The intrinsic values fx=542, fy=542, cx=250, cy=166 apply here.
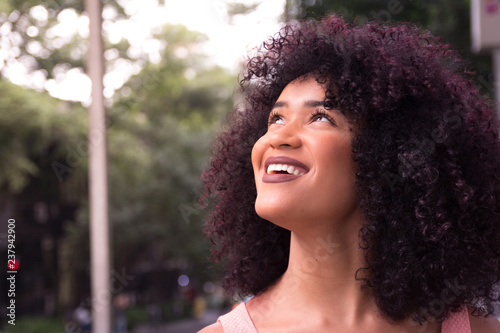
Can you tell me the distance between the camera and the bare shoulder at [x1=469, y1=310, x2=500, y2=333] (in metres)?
1.51

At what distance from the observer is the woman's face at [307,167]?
1320mm

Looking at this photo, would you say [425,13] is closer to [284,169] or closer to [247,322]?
[284,169]

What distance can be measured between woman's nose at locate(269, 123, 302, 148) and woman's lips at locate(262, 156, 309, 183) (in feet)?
0.12

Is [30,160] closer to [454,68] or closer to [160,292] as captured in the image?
[160,292]

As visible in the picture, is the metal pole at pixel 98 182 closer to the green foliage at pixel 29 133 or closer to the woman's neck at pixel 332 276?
the green foliage at pixel 29 133

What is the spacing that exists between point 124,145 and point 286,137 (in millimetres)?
5446

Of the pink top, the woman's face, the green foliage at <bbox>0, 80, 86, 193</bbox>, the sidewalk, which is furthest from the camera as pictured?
the sidewalk

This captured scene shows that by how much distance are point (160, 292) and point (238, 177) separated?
5.96m

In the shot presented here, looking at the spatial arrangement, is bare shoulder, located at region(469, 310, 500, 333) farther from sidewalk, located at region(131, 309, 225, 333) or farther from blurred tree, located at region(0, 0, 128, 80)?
sidewalk, located at region(131, 309, 225, 333)

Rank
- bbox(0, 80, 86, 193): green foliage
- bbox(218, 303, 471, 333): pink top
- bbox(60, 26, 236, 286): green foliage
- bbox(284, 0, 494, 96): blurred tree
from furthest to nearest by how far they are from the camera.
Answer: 1. bbox(60, 26, 236, 286): green foliage
2. bbox(0, 80, 86, 193): green foliage
3. bbox(284, 0, 494, 96): blurred tree
4. bbox(218, 303, 471, 333): pink top

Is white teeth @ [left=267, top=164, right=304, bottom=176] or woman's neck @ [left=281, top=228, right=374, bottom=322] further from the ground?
white teeth @ [left=267, top=164, right=304, bottom=176]

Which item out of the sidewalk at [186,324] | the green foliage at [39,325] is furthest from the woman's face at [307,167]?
the sidewalk at [186,324]

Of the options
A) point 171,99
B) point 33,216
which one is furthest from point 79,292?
point 171,99

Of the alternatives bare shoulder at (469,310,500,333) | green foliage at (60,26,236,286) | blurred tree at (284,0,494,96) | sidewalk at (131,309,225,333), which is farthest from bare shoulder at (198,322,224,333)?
sidewalk at (131,309,225,333)
